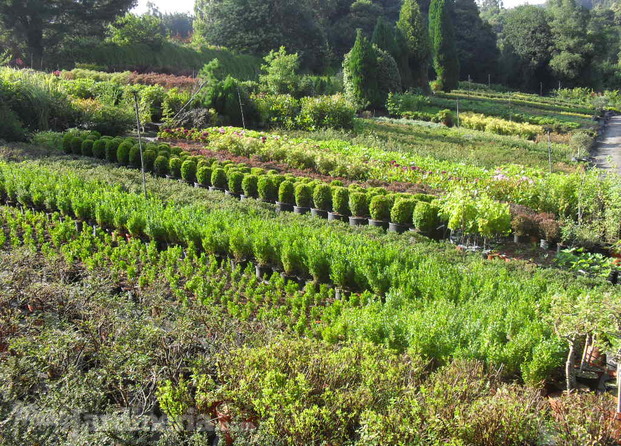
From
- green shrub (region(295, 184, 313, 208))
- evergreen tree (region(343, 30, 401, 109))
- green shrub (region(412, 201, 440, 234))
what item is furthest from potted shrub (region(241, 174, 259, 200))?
evergreen tree (region(343, 30, 401, 109))

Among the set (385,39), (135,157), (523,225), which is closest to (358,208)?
(523,225)

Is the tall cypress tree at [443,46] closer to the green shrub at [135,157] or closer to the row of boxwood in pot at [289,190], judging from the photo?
the row of boxwood in pot at [289,190]

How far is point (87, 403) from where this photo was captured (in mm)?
4008

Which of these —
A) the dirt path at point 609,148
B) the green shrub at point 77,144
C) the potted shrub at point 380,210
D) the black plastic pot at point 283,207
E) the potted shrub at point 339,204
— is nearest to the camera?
the potted shrub at point 380,210

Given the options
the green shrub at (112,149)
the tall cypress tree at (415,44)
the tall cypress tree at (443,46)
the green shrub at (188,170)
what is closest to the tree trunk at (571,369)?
the green shrub at (188,170)

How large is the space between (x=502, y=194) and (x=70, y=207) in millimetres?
7899

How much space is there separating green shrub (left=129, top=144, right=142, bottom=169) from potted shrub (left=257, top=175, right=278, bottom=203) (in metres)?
3.83

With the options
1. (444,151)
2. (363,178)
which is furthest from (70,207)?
(444,151)

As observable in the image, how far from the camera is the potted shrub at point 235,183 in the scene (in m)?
11.4

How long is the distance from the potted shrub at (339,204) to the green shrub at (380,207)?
0.59 meters

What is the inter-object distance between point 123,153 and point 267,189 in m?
4.59

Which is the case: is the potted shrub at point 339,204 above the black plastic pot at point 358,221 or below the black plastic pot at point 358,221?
above

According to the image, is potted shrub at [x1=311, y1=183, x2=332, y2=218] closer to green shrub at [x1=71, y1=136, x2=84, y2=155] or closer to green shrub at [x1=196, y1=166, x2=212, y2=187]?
green shrub at [x1=196, y1=166, x2=212, y2=187]

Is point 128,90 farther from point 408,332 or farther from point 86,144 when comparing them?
point 408,332
